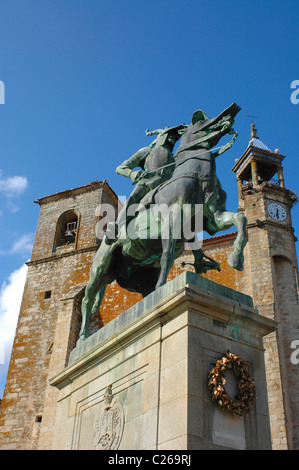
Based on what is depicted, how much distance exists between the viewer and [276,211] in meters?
19.1

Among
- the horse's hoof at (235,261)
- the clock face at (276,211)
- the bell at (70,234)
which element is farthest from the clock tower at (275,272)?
the horse's hoof at (235,261)

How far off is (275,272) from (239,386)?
13.5 meters

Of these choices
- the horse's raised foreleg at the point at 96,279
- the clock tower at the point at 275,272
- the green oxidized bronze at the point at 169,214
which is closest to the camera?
the green oxidized bronze at the point at 169,214

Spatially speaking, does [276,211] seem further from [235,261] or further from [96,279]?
[235,261]

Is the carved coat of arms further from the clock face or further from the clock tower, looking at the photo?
the clock face

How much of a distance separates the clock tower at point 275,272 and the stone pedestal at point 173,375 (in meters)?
9.67

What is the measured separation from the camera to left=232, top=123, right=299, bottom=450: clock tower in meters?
14.7

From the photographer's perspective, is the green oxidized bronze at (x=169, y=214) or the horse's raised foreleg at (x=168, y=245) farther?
the green oxidized bronze at (x=169, y=214)

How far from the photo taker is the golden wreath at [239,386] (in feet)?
14.6

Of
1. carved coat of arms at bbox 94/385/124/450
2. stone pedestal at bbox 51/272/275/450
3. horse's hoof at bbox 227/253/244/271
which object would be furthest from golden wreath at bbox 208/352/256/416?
→ horse's hoof at bbox 227/253/244/271

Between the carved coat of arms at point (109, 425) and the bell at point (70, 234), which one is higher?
the bell at point (70, 234)

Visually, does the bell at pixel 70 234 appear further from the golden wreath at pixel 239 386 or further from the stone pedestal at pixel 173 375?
the golden wreath at pixel 239 386

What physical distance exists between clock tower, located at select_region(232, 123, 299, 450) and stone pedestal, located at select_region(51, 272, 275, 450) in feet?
31.7

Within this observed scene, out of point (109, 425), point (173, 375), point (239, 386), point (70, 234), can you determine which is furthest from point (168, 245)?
point (70, 234)
